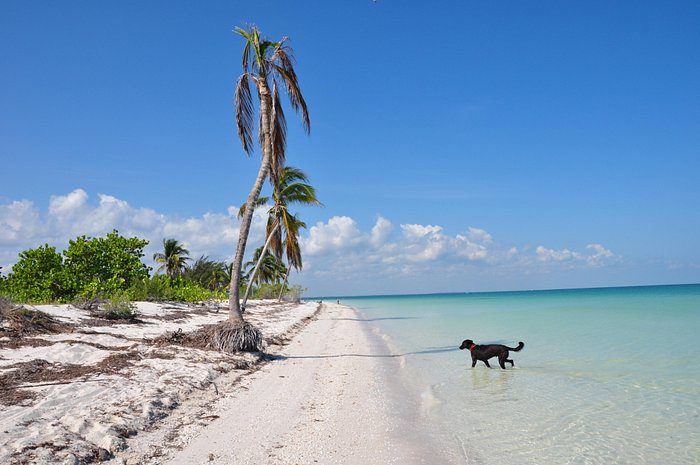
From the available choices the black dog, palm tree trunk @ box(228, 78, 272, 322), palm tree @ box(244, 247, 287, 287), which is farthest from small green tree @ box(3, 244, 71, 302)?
palm tree @ box(244, 247, 287, 287)

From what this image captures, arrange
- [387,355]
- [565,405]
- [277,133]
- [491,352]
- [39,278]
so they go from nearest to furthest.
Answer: [565,405] → [491,352] → [277,133] → [387,355] → [39,278]

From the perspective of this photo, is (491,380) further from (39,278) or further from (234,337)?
(39,278)

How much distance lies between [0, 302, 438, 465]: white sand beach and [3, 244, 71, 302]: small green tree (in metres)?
8.75

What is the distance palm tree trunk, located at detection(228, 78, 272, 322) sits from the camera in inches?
420

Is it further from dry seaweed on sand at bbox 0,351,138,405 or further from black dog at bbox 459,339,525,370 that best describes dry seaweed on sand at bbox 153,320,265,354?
black dog at bbox 459,339,525,370

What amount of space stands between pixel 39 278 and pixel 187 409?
14779 millimetres

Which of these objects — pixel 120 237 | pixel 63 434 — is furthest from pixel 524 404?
pixel 120 237

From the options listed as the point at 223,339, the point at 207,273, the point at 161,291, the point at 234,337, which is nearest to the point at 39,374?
the point at 223,339

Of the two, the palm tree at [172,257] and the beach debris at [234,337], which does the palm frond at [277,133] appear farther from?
the palm tree at [172,257]

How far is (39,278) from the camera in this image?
55.3 ft

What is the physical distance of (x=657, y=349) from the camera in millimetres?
12703

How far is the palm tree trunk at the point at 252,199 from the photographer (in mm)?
10664

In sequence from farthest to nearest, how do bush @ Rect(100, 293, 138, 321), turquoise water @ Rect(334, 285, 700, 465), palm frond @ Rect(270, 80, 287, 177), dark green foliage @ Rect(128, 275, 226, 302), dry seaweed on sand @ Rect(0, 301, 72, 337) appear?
dark green foliage @ Rect(128, 275, 226, 302), bush @ Rect(100, 293, 138, 321), palm frond @ Rect(270, 80, 287, 177), dry seaweed on sand @ Rect(0, 301, 72, 337), turquoise water @ Rect(334, 285, 700, 465)

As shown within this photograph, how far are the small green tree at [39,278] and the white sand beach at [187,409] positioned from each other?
8747 mm
